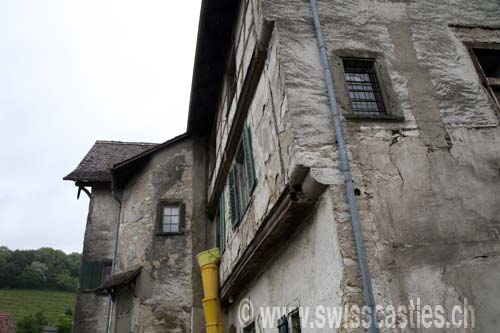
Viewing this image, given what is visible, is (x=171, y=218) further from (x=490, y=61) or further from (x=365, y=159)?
(x=490, y=61)

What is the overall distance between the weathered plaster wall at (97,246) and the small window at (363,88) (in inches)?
418

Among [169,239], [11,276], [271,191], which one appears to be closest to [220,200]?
[169,239]

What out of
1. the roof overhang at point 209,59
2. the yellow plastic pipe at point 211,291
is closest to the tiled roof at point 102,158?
the roof overhang at point 209,59

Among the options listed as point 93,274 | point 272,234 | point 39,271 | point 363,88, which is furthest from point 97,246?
point 39,271

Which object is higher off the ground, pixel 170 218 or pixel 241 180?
pixel 170 218

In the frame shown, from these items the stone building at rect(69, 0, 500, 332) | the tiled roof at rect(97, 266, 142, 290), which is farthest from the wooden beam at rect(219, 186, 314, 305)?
the tiled roof at rect(97, 266, 142, 290)

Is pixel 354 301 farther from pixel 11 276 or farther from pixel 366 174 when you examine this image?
pixel 11 276

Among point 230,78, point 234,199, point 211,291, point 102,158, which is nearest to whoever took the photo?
point 234,199

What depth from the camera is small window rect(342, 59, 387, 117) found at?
5422 mm

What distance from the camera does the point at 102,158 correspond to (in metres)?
15.5

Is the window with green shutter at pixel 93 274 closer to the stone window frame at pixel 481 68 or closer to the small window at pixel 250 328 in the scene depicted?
the small window at pixel 250 328

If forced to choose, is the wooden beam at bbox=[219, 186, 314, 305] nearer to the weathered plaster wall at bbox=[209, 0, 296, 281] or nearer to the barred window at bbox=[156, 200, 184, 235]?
the weathered plaster wall at bbox=[209, 0, 296, 281]

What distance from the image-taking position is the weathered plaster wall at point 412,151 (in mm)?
4242

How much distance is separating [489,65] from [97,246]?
12118 millimetres
